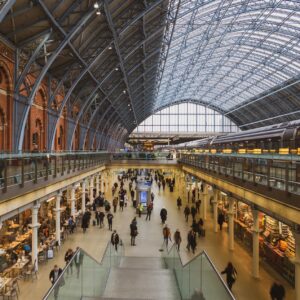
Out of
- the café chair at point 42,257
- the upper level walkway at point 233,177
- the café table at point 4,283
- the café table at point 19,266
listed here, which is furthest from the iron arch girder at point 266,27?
the café table at point 4,283

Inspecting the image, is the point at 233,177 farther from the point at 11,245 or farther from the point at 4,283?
the point at 11,245

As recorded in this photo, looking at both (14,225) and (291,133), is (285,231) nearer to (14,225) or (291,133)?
(291,133)

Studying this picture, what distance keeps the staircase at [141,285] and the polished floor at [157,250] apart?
2399mm

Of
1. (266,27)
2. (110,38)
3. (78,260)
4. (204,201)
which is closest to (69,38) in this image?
(110,38)

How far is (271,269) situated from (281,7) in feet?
95.6

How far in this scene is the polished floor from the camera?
506 inches

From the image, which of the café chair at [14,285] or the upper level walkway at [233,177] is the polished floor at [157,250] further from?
the upper level walkway at [233,177]

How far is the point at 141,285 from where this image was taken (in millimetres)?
11414

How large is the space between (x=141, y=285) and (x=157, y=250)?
6850 millimetres

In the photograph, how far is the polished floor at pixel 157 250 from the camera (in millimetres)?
12852

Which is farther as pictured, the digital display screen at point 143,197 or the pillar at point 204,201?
the digital display screen at point 143,197

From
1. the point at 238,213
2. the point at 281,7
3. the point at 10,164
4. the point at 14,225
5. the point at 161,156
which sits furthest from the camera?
the point at 161,156

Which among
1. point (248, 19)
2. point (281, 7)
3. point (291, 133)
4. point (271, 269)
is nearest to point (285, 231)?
point (271, 269)

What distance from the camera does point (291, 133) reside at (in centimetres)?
1961
